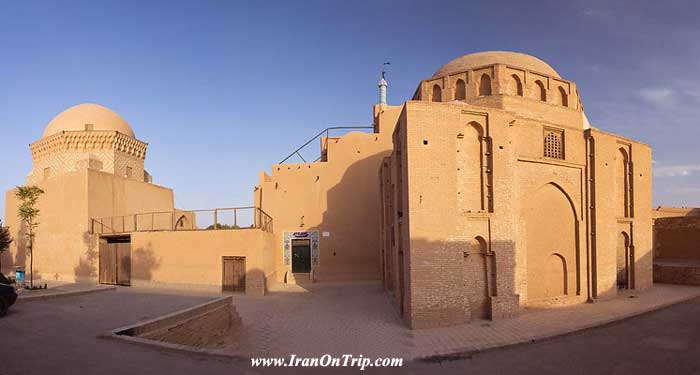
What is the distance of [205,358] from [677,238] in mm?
27976

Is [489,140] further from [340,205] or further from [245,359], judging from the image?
[340,205]

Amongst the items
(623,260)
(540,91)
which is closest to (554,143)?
(540,91)

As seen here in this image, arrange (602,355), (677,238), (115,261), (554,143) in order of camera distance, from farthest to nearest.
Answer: (677,238) → (115,261) → (554,143) → (602,355)

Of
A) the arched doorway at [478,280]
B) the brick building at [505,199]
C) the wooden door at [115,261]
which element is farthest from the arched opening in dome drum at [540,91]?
the wooden door at [115,261]

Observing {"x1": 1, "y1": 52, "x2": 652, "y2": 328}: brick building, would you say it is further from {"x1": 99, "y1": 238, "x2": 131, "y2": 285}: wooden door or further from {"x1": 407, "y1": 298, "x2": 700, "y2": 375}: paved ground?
{"x1": 407, "y1": 298, "x2": 700, "y2": 375}: paved ground

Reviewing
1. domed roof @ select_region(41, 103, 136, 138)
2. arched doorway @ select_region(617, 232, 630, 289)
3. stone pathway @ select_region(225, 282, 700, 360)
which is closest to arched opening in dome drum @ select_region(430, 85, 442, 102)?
stone pathway @ select_region(225, 282, 700, 360)

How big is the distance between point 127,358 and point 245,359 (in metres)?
2.06

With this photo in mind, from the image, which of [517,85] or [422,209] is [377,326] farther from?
[517,85]

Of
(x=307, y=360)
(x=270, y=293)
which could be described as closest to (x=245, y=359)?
(x=307, y=360)

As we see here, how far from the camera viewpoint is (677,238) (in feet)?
79.5

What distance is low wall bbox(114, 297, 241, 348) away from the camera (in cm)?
930

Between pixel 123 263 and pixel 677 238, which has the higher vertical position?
pixel 677 238

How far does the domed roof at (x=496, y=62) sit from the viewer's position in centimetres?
1836

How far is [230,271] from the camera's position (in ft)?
59.0
